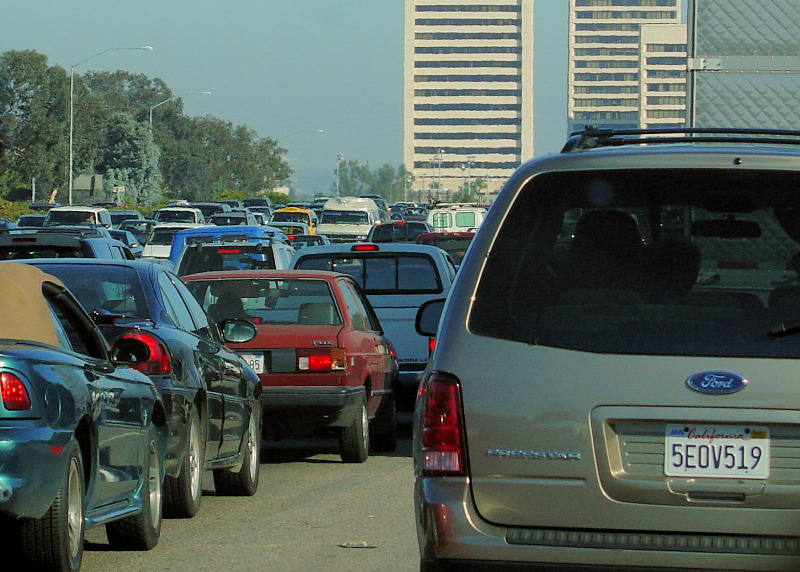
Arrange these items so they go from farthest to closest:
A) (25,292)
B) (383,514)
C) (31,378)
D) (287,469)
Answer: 1. (287,469)
2. (383,514)
3. (25,292)
4. (31,378)

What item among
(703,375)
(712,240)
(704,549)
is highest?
(712,240)

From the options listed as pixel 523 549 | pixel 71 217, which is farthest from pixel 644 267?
pixel 71 217

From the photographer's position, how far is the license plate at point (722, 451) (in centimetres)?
451

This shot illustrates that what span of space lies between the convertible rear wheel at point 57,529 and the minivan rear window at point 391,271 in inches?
366

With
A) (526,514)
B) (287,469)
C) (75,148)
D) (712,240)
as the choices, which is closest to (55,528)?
(526,514)

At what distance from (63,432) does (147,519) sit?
5.71 ft

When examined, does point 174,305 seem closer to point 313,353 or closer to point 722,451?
point 313,353

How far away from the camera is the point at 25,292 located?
22.6 feet

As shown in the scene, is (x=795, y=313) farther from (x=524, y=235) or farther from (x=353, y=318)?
(x=353, y=318)

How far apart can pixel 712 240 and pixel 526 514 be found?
1.16m

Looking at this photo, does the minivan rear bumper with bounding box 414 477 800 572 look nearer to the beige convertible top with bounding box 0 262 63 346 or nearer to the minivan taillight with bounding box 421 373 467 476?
the minivan taillight with bounding box 421 373 467 476

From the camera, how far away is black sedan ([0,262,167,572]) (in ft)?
20.6

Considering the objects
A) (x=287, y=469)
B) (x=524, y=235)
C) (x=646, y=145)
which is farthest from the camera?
(x=287, y=469)

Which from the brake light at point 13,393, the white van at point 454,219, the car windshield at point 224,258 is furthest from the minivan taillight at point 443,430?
the white van at point 454,219
